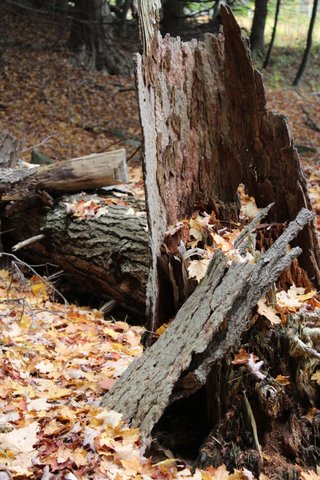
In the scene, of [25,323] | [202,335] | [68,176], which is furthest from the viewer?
[68,176]

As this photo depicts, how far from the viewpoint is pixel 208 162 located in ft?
13.8

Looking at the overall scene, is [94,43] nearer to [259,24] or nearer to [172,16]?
[172,16]

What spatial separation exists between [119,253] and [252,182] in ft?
6.94

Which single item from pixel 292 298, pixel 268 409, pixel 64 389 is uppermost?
pixel 292 298

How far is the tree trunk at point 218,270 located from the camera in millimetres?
3129

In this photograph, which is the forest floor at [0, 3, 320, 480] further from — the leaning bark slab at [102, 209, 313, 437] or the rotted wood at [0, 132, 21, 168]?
the rotted wood at [0, 132, 21, 168]

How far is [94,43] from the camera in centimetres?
1983

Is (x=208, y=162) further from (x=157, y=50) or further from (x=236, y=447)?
(x=236, y=447)

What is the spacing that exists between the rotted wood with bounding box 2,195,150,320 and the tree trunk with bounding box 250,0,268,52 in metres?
19.4

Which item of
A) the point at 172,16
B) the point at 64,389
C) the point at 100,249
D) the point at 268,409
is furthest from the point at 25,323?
the point at 172,16

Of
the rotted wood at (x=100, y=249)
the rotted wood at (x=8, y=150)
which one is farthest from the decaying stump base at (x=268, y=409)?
the rotted wood at (x=8, y=150)

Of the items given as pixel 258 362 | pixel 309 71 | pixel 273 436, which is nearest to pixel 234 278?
pixel 258 362

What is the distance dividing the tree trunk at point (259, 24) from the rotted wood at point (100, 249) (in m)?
19.4

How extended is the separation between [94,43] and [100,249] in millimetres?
15551
